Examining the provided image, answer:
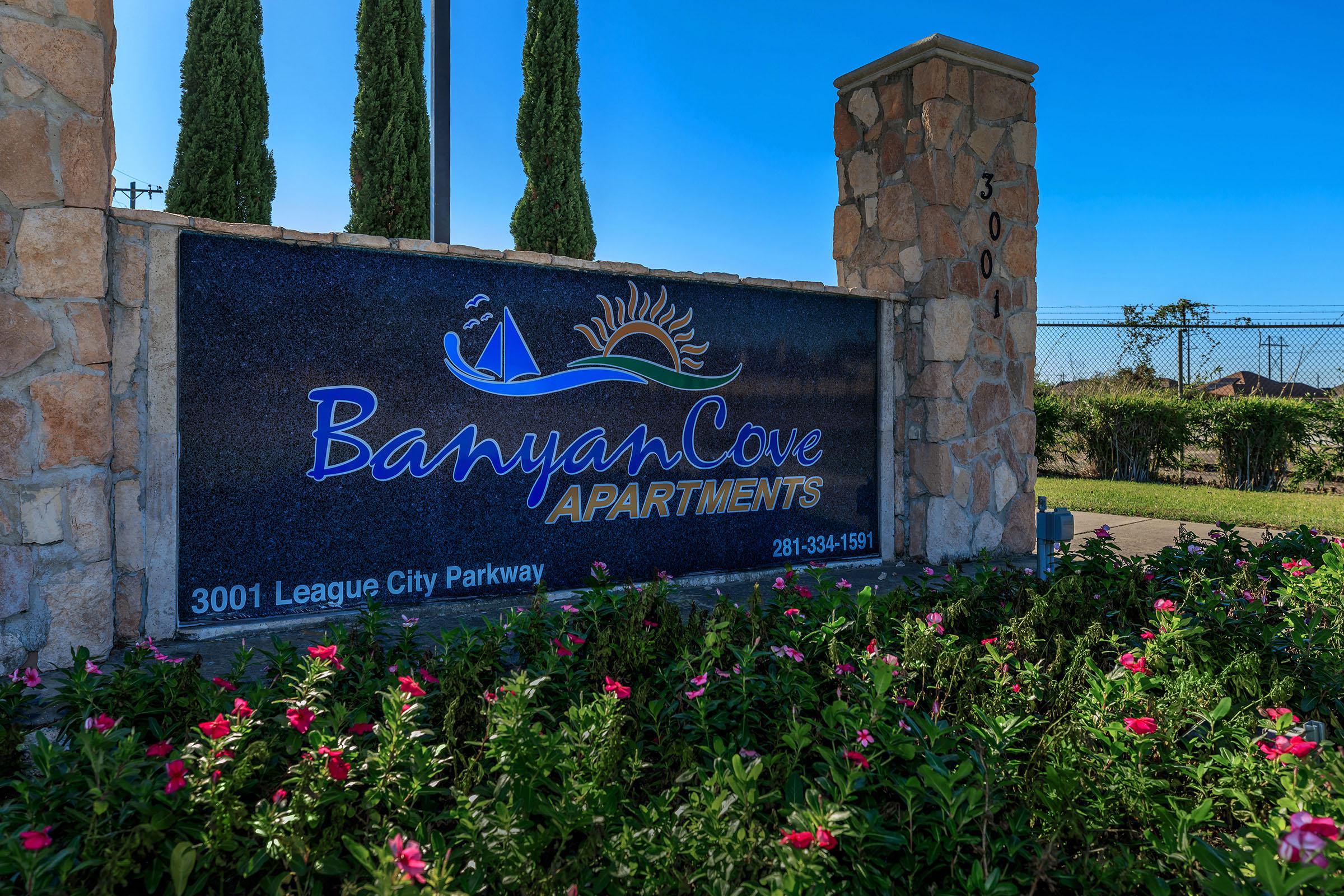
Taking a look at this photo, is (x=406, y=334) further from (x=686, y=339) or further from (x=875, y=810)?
(x=875, y=810)

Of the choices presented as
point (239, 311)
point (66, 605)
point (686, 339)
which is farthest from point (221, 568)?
point (686, 339)

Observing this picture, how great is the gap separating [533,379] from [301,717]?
9.59 feet

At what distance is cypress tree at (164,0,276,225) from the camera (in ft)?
34.2

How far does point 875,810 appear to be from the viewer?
1.88m

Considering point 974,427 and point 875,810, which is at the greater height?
point 974,427

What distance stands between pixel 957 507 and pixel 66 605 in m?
5.18

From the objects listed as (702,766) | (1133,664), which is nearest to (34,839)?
(702,766)

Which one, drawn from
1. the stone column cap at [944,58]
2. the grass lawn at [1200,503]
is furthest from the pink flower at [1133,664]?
the grass lawn at [1200,503]

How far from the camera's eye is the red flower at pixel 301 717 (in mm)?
1972

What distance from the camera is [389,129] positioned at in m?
10.9

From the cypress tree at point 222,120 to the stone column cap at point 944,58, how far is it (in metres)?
7.80

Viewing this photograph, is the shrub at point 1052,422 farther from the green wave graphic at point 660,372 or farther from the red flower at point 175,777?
the red flower at point 175,777

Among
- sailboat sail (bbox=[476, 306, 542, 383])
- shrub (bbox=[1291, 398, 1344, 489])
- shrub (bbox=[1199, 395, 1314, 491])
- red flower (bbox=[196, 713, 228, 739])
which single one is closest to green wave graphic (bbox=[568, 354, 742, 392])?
sailboat sail (bbox=[476, 306, 542, 383])

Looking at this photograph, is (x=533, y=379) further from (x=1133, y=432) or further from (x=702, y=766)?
(x=1133, y=432)
